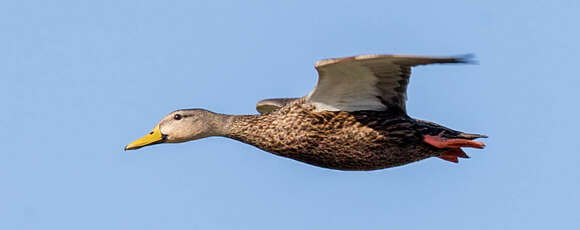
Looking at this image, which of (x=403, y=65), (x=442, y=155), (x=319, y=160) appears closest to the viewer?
(x=403, y=65)

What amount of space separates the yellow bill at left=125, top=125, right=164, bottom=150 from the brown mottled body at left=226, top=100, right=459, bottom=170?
4.99ft

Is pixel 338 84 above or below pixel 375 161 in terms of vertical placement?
above

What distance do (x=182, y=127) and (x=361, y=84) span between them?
2.79 m

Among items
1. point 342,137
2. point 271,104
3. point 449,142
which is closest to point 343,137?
point 342,137

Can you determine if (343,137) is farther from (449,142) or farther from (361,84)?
(449,142)

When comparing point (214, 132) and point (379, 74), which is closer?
point (379, 74)

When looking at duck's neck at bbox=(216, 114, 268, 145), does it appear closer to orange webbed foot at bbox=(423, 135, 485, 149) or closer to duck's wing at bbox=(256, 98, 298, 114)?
duck's wing at bbox=(256, 98, 298, 114)

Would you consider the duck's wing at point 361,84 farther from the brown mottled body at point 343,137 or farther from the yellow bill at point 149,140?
the yellow bill at point 149,140

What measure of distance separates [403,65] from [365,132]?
1.21 metres

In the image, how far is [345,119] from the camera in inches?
521

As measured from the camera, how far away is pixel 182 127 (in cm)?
1396

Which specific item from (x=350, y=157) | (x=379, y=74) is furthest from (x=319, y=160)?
(x=379, y=74)

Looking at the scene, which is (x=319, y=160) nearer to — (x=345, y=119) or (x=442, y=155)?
(x=345, y=119)

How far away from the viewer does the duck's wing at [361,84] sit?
12188mm
